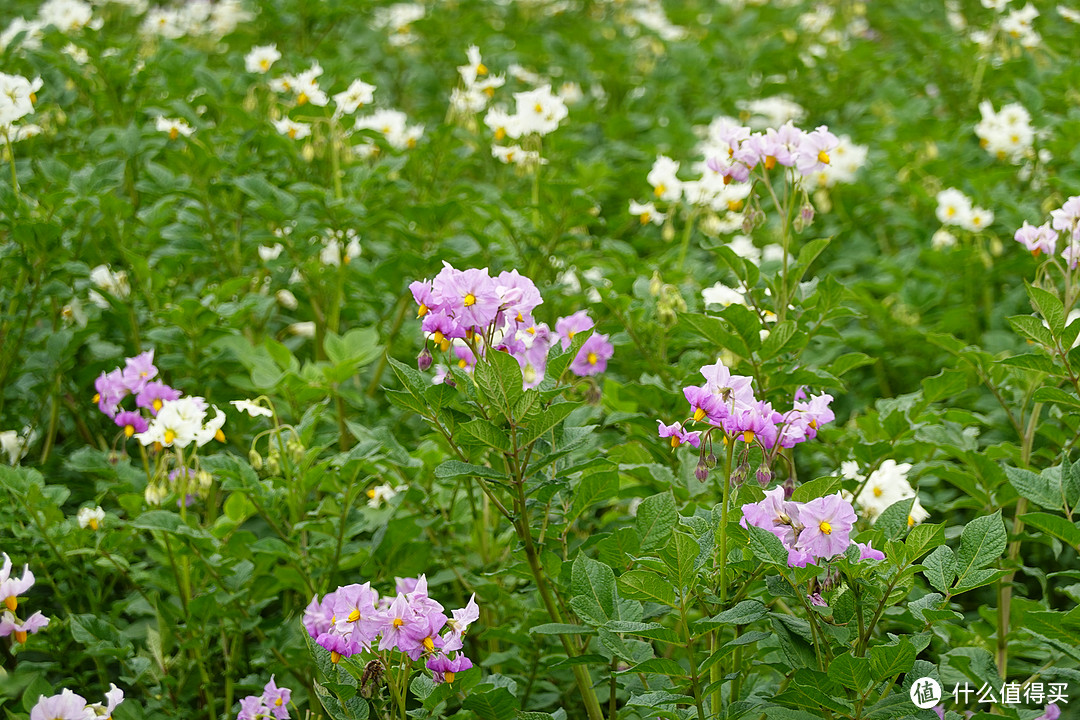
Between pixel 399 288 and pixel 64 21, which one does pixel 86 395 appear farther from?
pixel 64 21

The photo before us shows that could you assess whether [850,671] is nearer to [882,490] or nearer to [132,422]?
[882,490]

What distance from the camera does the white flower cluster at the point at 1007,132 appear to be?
11.1 feet

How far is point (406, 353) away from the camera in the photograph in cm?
303

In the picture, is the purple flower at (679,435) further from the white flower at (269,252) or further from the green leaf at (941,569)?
the white flower at (269,252)

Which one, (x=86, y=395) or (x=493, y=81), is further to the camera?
(x=493, y=81)

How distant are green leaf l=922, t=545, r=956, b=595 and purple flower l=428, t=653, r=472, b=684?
0.71 m

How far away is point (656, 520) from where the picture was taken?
164 cm

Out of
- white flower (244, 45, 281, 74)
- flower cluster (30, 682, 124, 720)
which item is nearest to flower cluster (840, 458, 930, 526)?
flower cluster (30, 682, 124, 720)

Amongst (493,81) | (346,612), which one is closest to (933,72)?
(493,81)

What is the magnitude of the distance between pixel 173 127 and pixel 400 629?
2200 millimetres

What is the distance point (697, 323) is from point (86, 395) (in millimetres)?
1903

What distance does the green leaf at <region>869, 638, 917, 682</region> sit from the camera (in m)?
1.32

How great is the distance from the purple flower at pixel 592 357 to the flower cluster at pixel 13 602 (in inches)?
43.0

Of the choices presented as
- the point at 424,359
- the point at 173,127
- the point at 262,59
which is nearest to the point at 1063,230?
the point at 424,359
